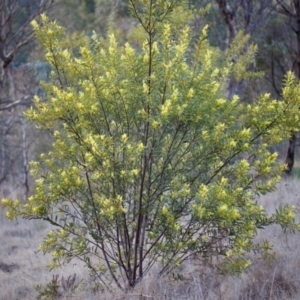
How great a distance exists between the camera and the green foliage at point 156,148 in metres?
4.75

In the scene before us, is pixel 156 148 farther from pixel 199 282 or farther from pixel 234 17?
pixel 234 17

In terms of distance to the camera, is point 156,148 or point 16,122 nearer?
point 156,148

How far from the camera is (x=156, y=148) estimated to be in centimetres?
493

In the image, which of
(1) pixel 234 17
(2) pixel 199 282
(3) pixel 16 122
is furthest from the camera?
(3) pixel 16 122

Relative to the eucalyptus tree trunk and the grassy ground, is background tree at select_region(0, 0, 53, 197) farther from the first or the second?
the grassy ground

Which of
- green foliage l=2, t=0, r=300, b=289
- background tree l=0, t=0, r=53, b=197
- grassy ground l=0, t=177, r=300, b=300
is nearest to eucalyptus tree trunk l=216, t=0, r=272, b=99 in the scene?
grassy ground l=0, t=177, r=300, b=300

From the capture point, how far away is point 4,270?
8.12 metres

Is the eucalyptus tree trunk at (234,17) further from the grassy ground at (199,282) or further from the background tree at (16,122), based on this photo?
the background tree at (16,122)

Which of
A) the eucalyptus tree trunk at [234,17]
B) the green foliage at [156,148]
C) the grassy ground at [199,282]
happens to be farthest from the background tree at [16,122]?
the green foliage at [156,148]

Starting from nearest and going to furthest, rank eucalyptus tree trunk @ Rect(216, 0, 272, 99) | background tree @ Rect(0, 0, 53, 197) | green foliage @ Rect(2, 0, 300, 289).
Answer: green foliage @ Rect(2, 0, 300, 289), eucalyptus tree trunk @ Rect(216, 0, 272, 99), background tree @ Rect(0, 0, 53, 197)

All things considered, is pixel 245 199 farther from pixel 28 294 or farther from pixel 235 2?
pixel 235 2

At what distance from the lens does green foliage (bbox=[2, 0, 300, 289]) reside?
475cm

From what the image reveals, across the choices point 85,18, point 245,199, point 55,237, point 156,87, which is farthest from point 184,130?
point 85,18

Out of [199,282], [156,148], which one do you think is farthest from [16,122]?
[156,148]
